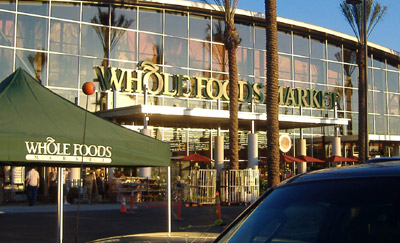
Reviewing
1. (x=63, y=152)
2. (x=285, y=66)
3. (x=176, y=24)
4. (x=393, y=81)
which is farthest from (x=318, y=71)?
(x=63, y=152)

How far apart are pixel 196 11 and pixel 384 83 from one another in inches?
714

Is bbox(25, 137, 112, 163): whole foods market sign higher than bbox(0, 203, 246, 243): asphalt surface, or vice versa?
bbox(25, 137, 112, 163): whole foods market sign

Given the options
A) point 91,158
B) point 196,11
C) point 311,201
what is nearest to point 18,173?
point 196,11

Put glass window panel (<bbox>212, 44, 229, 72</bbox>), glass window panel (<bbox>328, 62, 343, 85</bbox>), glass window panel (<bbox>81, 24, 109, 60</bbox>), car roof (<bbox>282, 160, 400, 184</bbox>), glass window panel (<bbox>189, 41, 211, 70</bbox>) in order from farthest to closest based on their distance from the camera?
1. glass window panel (<bbox>328, 62, 343, 85</bbox>)
2. glass window panel (<bbox>212, 44, 229, 72</bbox>)
3. glass window panel (<bbox>189, 41, 211, 70</bbox>)
4. glass window panel (<bbox>81, 24, 109, 60</bbox>)
5. car roof (<bbox>282, 160, 400, 184</bbox>)

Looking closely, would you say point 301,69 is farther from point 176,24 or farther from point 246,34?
point 176,24

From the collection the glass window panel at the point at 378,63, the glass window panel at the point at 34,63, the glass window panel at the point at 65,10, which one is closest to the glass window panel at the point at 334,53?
the glass window panel at the point at 378,63

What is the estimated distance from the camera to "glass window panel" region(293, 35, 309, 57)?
1594 inches

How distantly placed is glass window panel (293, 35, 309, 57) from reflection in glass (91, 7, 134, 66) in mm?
13110

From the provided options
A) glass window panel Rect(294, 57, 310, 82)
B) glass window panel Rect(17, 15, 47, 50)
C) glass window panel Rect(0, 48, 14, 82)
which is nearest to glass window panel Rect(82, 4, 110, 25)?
glass window panel Rect(17, 15, 47, 50)

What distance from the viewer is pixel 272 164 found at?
75.2ft

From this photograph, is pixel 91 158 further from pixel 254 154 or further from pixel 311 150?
pixel 311 150

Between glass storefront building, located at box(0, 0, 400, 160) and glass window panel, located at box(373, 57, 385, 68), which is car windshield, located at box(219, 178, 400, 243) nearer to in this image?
glass storefront building, located at box(0, 0, 400, 160)

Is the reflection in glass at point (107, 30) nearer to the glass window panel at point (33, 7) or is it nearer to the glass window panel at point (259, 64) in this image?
the glass window panel at point (33, 7)

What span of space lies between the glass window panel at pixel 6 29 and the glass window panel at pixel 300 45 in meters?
19.3
